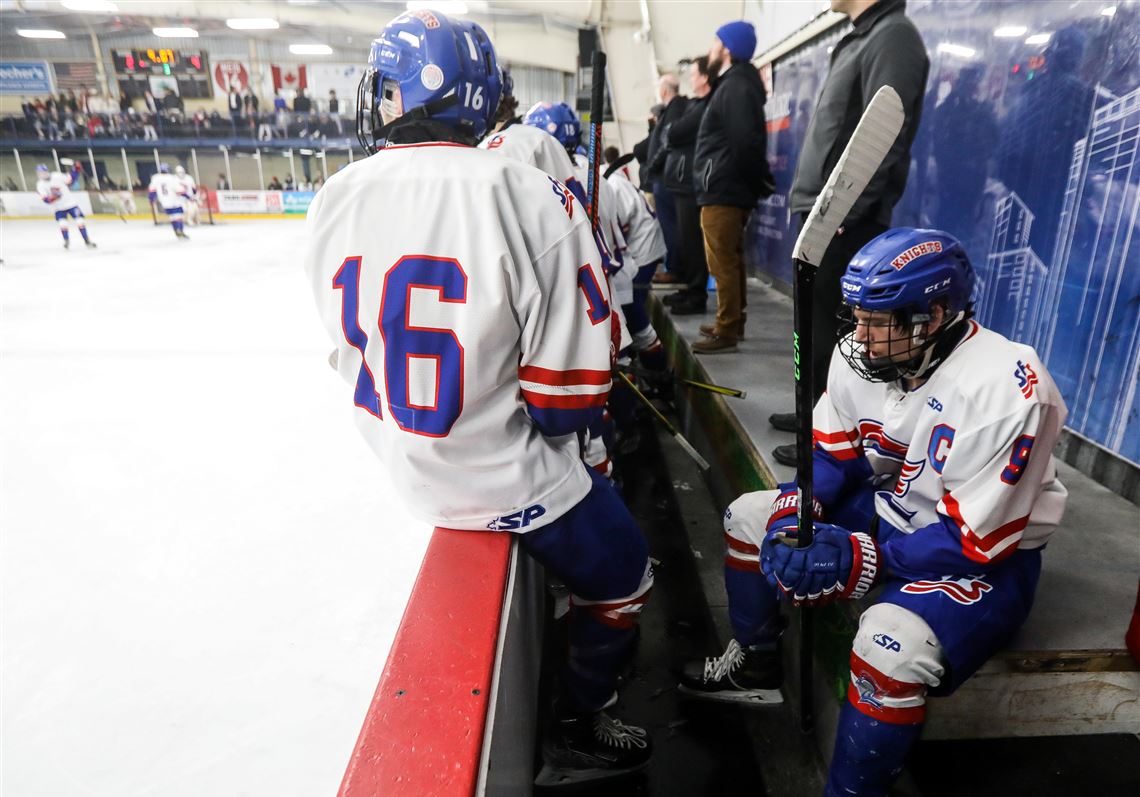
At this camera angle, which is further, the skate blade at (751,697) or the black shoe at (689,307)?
the black shoe at (689,307)

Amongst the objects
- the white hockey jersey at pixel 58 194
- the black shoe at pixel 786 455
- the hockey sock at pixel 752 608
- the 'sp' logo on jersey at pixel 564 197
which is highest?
the white hockey jersey at pixel 58 194

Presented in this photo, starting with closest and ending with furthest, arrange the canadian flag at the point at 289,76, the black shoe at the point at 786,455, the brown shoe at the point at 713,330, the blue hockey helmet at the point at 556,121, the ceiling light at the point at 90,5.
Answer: the black shoe at the point at 786,455 → the blue hockey helmet at the point at 556,121 → the brown shoe at the point at 713,330 → the ceiling light at the point at 90,5 → the canadian flag at the point at 289,76

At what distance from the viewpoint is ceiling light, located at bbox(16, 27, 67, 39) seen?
51.5 feet

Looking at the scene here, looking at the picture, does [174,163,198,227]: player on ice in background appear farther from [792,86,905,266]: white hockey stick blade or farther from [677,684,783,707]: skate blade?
[792,86,905,266]: white hockey stick blade

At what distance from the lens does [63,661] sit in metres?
1.37

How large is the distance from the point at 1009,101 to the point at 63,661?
3048 millimetres

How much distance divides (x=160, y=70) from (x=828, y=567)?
67.6ft

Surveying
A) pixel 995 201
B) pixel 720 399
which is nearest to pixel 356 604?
pixel 720 399

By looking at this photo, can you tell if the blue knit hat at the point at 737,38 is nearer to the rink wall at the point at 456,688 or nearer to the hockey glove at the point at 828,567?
the hockey glove at the point at 828,567

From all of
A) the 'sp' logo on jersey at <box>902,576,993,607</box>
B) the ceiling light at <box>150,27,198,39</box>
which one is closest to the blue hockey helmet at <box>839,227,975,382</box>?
the 'sp' logo on jersey at <box>902,576,993,607</box>

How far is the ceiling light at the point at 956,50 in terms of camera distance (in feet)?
8.01

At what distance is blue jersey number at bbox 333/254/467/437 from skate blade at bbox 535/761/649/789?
82cm

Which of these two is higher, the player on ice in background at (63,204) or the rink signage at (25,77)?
the rink signage at (25,77)

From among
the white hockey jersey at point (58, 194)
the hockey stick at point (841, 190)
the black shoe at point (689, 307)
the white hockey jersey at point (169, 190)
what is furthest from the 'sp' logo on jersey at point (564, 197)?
the white hockey jersey at point (169, 190)
